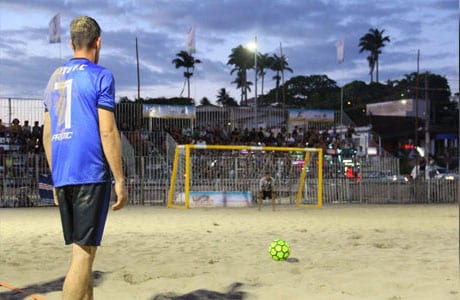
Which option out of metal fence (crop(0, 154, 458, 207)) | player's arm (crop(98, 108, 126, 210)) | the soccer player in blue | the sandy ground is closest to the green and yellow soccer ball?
the sandy ground

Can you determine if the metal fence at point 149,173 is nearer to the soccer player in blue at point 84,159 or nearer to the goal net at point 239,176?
the goal net at point 239,176

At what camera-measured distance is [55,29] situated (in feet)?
→ 78.0

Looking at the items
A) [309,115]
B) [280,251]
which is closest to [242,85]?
[309,115]

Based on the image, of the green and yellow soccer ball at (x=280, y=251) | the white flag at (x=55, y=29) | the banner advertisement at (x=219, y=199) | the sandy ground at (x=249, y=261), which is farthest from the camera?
the white flag at (x=55, y=29)

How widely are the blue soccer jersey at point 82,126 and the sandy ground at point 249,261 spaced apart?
204cm

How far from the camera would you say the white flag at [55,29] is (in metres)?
23.7

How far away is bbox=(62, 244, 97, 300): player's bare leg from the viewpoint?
2.74m

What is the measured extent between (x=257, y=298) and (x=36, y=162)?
14286 millimetres

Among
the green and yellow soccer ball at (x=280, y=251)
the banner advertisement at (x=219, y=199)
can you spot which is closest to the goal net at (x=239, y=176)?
the banner advertisement at (x=219, y=199)

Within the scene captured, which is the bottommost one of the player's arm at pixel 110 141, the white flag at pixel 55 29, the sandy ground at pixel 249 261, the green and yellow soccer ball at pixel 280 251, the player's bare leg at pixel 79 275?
the sandy ground at pixel 249 261

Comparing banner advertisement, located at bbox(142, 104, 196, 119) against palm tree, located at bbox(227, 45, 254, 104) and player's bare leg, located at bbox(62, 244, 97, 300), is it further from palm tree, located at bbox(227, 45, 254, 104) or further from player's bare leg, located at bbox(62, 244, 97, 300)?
palm tree, located at bbox(227, 45, 254, 104)

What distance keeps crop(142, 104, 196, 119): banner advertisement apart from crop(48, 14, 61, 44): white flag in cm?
492

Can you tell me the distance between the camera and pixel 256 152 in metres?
18.8

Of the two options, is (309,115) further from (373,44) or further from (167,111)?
(373,44)
